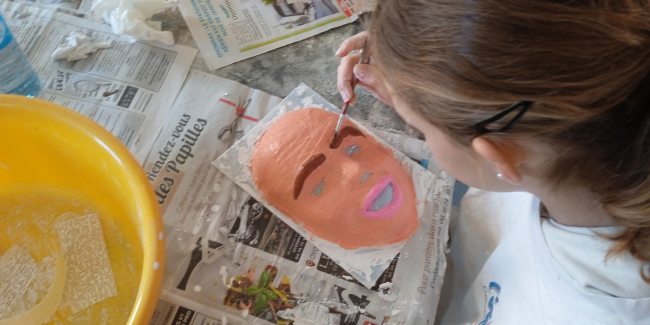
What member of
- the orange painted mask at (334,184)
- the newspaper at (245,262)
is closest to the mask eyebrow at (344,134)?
the orange painted mask at (334,184)

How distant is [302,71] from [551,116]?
622 millimetres

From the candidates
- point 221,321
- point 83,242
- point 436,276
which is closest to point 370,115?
point 436,276

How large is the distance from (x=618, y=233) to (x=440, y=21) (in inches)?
12.5

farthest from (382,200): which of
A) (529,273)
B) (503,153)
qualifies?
(503,153)

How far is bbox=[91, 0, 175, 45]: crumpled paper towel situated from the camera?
0.85m

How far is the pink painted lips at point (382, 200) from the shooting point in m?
0.72

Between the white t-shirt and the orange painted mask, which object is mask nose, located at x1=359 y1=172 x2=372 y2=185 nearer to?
the orange painted mask

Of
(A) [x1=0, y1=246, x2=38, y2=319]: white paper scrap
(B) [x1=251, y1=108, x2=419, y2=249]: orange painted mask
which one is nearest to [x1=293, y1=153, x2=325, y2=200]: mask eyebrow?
(B) [x1=251, y1=108, x2=419, y2=249]: orange painted mask

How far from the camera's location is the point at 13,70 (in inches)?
29.3

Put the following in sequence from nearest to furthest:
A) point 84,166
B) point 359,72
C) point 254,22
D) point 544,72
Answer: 1. point 544,72
2. point 359,72
3. point 84,166
4. point 254,22

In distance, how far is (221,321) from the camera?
0.62 m

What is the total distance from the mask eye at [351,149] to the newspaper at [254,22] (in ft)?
1.01

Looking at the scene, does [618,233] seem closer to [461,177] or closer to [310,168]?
[461,177]

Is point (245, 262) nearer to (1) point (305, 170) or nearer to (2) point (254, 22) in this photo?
(1) point (305, 170)
